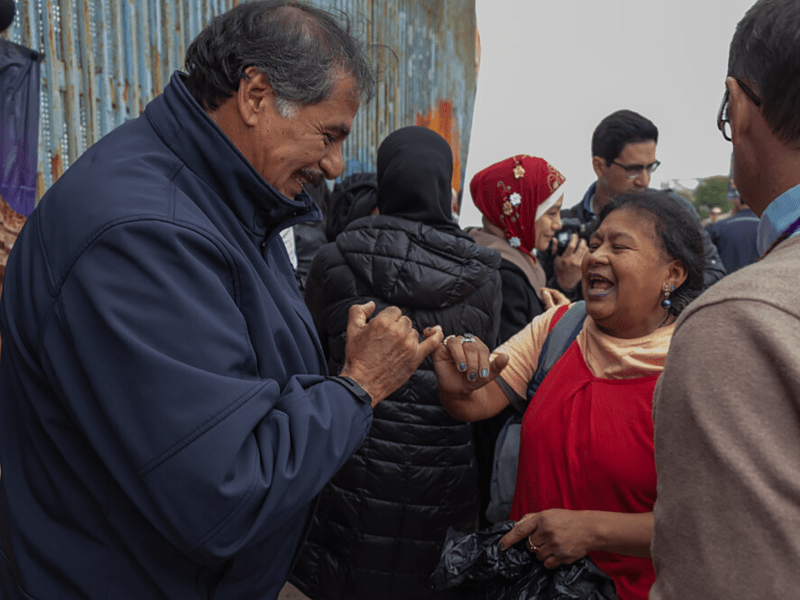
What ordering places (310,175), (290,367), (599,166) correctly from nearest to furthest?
(290,367) < (310,175) < (599,166)

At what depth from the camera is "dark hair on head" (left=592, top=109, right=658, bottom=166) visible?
3.83m

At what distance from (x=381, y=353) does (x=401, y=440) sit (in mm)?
1087

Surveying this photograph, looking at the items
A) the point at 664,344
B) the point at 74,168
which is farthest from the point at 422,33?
the point at 74,168

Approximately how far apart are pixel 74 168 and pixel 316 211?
1.79 feet

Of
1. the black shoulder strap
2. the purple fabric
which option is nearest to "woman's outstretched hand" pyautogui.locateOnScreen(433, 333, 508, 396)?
the black shoulder strap

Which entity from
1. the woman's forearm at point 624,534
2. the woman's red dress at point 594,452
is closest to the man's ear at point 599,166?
the woman's red dress at point 594,452

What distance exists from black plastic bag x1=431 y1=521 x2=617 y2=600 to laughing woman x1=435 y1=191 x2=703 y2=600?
0.05 metres

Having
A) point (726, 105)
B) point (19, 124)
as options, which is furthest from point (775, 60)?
point (19, 124)

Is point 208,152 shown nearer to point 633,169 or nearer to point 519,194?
point 519,194

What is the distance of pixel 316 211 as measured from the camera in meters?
1.56

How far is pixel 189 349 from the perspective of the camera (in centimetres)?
105

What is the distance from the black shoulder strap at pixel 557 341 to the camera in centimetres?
213

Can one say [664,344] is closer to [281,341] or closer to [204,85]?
[281,341]

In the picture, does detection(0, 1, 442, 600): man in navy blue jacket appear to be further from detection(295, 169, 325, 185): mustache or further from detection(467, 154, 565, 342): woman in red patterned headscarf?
detection(467, 154, 565, 342): woman in red patterned headscarf
